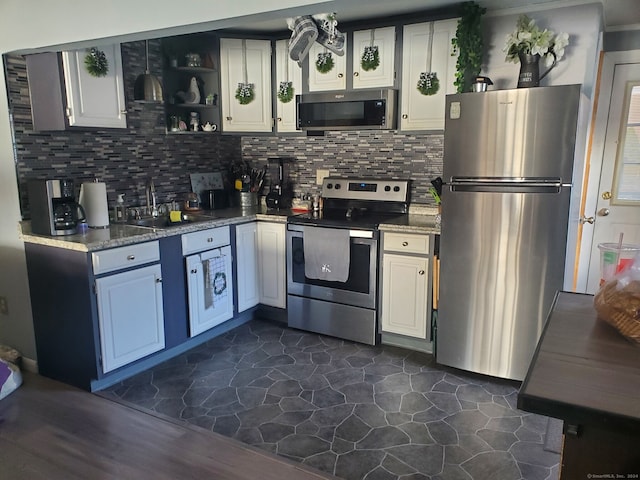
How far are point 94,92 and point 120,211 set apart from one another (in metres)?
0.87

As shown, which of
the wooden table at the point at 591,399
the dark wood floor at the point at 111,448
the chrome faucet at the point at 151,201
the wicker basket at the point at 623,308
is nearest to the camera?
the wooden table at the point at 591,399

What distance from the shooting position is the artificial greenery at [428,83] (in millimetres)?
3264

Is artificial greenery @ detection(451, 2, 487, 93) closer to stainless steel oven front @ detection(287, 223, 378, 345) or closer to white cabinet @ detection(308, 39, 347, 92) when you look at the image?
white cabinet @ detection(308, 39, 347, 92)

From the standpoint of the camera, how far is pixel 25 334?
3.09 m

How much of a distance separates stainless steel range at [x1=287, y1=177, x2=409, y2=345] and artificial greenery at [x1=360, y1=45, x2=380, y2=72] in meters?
0.86

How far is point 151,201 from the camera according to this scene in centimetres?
371

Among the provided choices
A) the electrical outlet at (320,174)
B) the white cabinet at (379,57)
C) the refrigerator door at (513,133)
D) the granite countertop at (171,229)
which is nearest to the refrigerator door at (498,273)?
the refrigerator door at (513,133)

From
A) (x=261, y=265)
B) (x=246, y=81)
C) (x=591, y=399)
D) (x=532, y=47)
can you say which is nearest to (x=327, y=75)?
(x=246, y=81)

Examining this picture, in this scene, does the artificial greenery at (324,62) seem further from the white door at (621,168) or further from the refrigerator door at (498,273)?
the white door at (621,168)

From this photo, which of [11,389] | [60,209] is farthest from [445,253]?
[11,389]

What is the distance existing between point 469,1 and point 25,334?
349cm

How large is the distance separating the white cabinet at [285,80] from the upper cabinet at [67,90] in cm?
127

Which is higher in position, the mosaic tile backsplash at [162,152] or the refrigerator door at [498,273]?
the mosaic tile backsplash at [162,152]

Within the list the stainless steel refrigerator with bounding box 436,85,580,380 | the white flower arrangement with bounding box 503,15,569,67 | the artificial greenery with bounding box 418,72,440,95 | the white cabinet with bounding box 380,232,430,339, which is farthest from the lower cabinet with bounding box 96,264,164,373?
the white flower arrangement with bounding box 503,15,569,67
